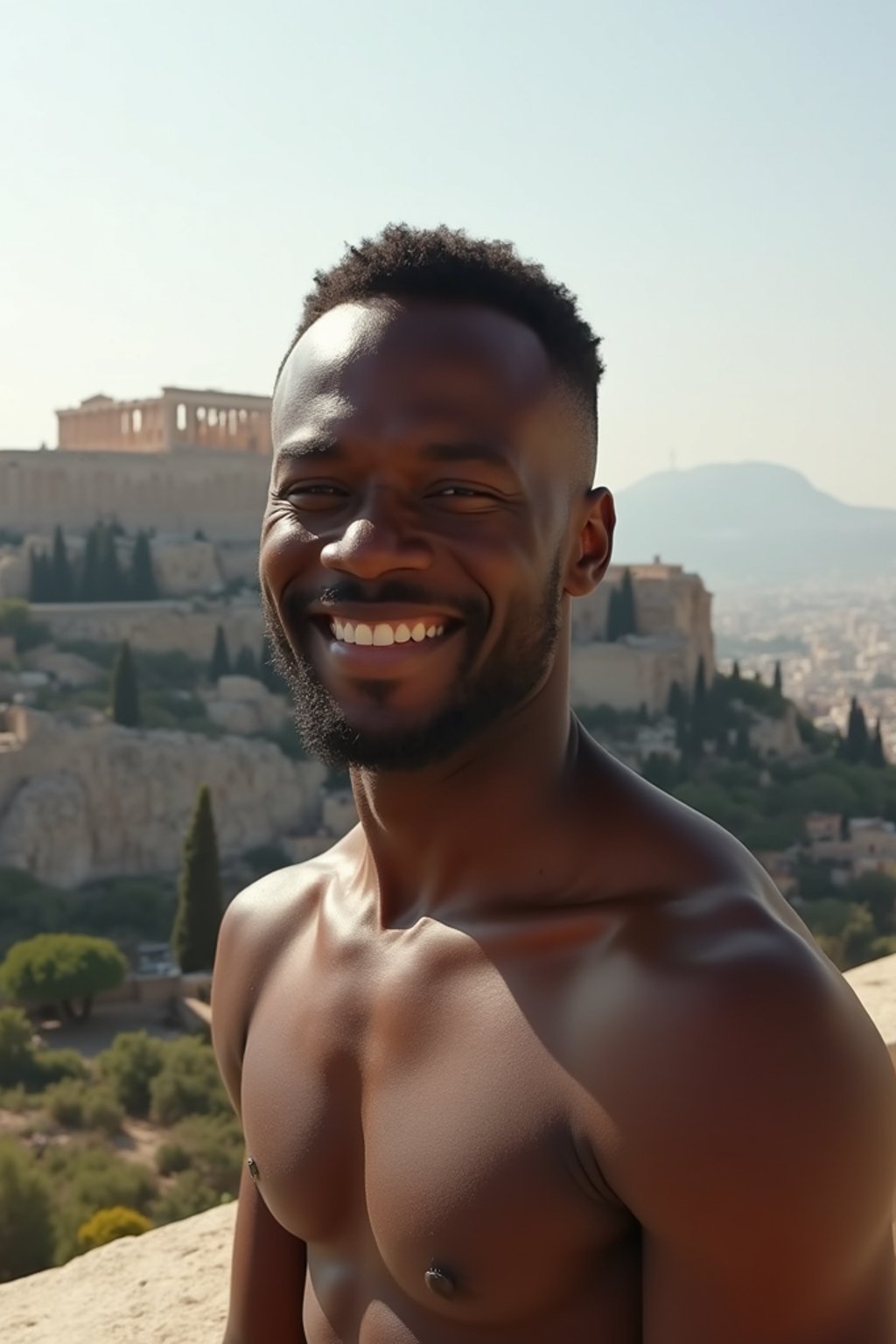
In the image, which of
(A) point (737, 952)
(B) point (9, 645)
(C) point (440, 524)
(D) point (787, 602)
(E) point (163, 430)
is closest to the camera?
(A) point (737, 952)

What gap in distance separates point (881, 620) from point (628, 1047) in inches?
4971

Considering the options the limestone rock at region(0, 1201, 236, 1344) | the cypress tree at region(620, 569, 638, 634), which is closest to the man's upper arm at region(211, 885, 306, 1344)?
the limestone rock at region(0, 1201, 236, 1344)

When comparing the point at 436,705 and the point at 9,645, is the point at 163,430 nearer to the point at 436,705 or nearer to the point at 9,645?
the point at 9,645

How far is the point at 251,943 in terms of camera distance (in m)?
1.55

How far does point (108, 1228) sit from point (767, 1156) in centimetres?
825

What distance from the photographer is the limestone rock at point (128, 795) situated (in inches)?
806

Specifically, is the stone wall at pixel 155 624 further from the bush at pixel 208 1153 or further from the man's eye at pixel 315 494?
the man's eye at pixel 315 494

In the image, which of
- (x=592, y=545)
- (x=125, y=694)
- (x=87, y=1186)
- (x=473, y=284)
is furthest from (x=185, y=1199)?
(x=125, y=694)

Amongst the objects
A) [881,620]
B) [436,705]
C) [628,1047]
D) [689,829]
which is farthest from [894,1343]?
[881,620]

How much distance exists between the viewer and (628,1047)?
1.06m

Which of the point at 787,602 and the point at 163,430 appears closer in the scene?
the point at 163,430

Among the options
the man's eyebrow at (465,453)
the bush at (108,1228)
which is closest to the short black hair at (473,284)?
the man's eyebrow at (465,453)

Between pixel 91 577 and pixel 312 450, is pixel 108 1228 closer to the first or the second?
pixel 312 450

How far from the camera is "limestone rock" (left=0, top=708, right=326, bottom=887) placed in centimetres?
2047
